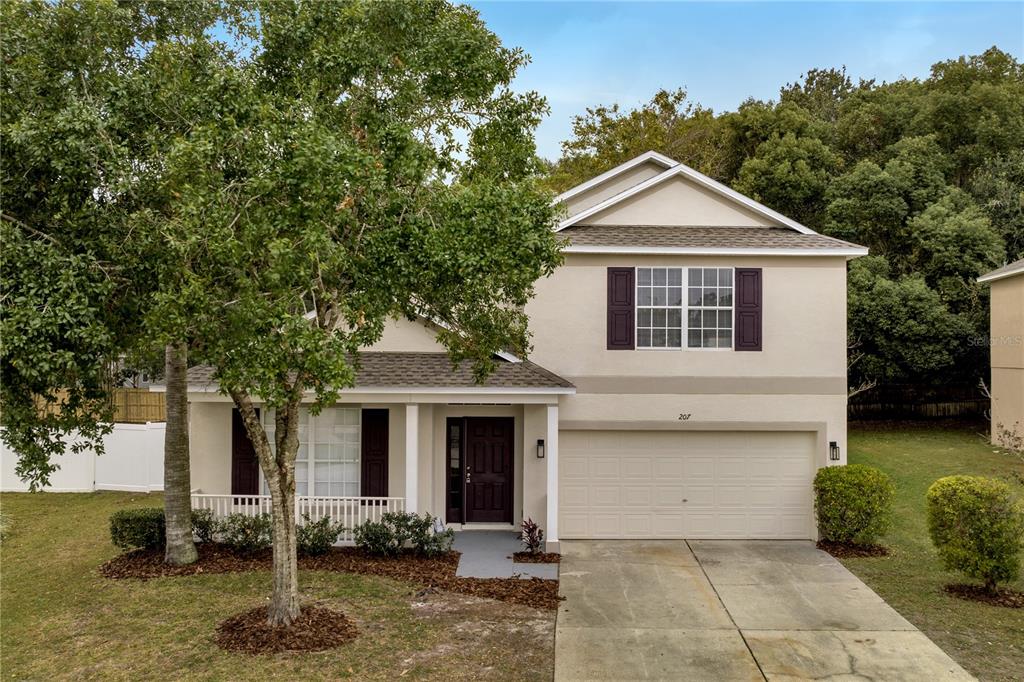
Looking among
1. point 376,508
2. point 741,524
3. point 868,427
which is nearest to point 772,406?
point 741,524

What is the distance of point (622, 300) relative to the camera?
13172mm

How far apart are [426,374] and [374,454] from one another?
1.88 meters

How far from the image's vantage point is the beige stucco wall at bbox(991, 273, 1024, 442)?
20.8 metres

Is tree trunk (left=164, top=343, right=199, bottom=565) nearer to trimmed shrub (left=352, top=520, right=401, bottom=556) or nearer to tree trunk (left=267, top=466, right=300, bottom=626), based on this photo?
trimmed shrub (left=352, top=520, right=401, bottom=556)

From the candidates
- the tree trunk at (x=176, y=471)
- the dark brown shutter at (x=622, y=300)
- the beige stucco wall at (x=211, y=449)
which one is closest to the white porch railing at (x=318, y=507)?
the beige stucco wall at (x=211, y=449)

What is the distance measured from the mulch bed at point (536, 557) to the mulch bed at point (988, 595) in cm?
570

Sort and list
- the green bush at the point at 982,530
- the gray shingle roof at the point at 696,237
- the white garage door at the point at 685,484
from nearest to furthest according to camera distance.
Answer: the green bush at the point at 982,530 < the gray shingle roof at the point at 696,237 < the white garage door at the point at 685,484

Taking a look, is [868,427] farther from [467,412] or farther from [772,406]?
[467,412]

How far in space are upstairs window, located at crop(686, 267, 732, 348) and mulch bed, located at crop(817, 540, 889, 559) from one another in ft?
12.6

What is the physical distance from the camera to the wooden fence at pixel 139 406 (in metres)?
19.2

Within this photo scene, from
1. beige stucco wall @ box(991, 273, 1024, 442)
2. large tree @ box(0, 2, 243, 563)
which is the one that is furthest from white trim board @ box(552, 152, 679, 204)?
beige stucco wall @ box(991, 273, 1024, 442)

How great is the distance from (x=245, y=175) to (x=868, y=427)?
78.3ft

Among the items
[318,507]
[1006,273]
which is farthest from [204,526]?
[1006,273]

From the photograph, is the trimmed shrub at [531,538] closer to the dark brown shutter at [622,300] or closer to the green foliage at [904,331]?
the dark brown shutter at [622,300]
